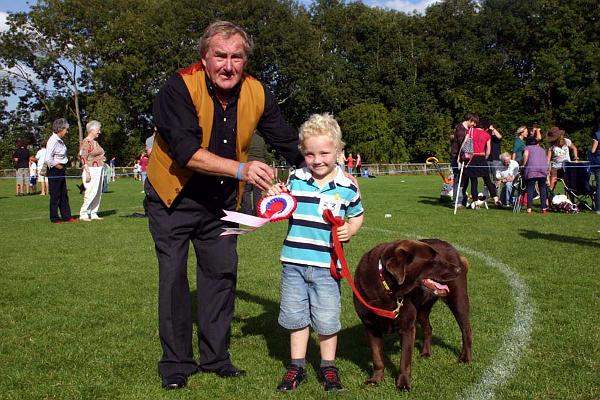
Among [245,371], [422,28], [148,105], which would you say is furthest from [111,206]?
[422,28]

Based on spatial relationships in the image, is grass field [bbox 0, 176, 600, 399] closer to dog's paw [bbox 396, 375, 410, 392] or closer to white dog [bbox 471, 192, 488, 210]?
dog's paw [bbox 396, 375, 410, 392]

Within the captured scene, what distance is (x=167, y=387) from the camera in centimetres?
392

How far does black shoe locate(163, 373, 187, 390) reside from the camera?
3920 mm

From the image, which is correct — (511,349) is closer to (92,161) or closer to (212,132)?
(212,132)

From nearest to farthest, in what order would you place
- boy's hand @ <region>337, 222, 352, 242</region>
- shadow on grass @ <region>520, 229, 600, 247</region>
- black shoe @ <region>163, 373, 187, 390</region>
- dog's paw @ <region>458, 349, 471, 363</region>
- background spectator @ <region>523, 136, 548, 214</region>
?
1. boy's hand @ <region>337, 222, 352, 242</region>
2. black shoe @ <region>163, 373, 187, 390</region>
3. dog's paw @ <region>458, 349, 471, 363</region>
4. shadow on grass @ <region>520, 229, 600, 247</region>
5. background spectator @ <region>523, 136, 548, 214</region>

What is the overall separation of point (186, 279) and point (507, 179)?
43.1 ft

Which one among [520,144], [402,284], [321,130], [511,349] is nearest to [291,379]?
[402,284]

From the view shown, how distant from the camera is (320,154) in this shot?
3.77 m

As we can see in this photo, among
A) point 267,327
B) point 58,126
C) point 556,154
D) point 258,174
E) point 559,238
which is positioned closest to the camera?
point 258,174

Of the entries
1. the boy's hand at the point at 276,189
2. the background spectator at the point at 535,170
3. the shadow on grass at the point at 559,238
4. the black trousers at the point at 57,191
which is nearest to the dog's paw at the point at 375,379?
the boy's hand at the point at 276,189

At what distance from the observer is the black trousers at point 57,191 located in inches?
510

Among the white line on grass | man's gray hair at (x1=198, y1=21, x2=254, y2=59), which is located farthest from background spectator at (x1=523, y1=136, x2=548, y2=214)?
man's gray hair at (x1=198, y1=21, x2=254, y2=59)

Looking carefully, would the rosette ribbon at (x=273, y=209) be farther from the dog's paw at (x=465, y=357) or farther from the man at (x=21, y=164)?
the man at (x=21, y=164)

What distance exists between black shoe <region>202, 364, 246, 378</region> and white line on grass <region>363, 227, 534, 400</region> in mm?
1481
